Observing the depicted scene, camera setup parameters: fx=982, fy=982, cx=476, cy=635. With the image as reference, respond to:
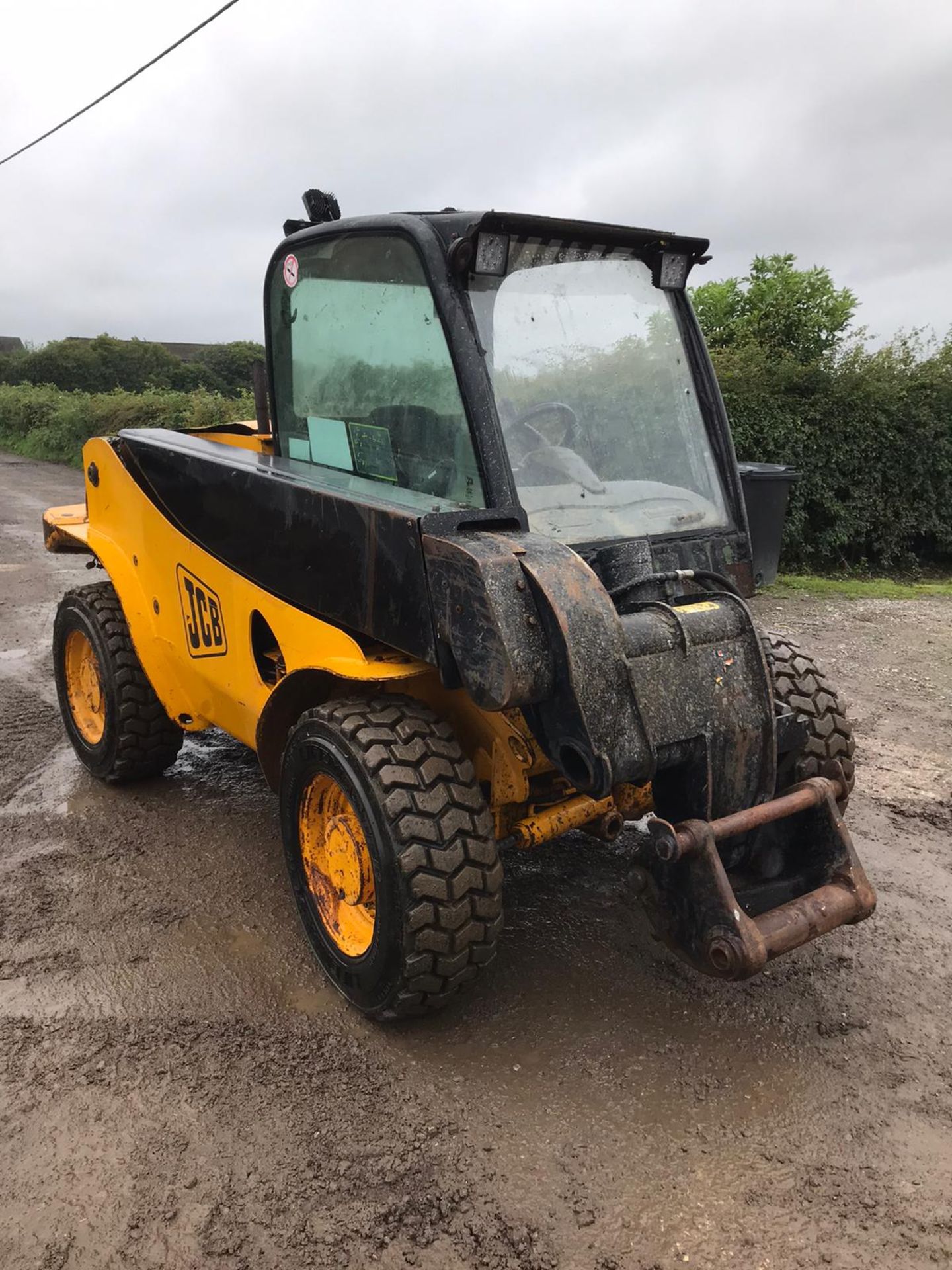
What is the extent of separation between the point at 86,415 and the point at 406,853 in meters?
22.8

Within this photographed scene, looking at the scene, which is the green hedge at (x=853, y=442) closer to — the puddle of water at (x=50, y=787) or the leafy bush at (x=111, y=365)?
the puddle of water at (x=50, y=787)

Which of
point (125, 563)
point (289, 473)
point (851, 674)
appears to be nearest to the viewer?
point (289, 473)

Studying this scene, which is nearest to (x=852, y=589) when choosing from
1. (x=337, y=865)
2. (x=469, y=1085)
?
(x=337, y=865)

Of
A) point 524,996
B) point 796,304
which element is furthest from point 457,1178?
point 796,304

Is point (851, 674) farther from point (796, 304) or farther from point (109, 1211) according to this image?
point (796, 304)

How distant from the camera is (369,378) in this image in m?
3.07

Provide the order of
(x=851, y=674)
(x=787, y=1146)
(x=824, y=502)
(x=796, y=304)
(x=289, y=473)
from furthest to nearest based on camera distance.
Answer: (x=796, y=304), (x=824, y=502), (x=851, y=674), (x=289, y=473), (x=787, y=1146)

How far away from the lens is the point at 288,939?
3285mm

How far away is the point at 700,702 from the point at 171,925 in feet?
6.57

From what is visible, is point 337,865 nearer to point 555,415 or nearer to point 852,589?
point 555,415

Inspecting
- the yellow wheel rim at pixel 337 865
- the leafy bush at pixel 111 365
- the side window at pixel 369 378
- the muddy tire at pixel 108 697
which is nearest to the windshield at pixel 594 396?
the side window at pixel 369 378

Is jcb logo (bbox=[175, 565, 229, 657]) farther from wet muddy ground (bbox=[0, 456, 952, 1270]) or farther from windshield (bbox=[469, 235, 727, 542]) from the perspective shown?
windshield (bbox=[469, 235, 727, 542])

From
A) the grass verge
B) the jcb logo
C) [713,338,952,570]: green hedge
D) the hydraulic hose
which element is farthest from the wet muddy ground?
[713,338,952,570]: green hedge

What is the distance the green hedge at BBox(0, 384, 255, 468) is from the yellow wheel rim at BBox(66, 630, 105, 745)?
11.5m
